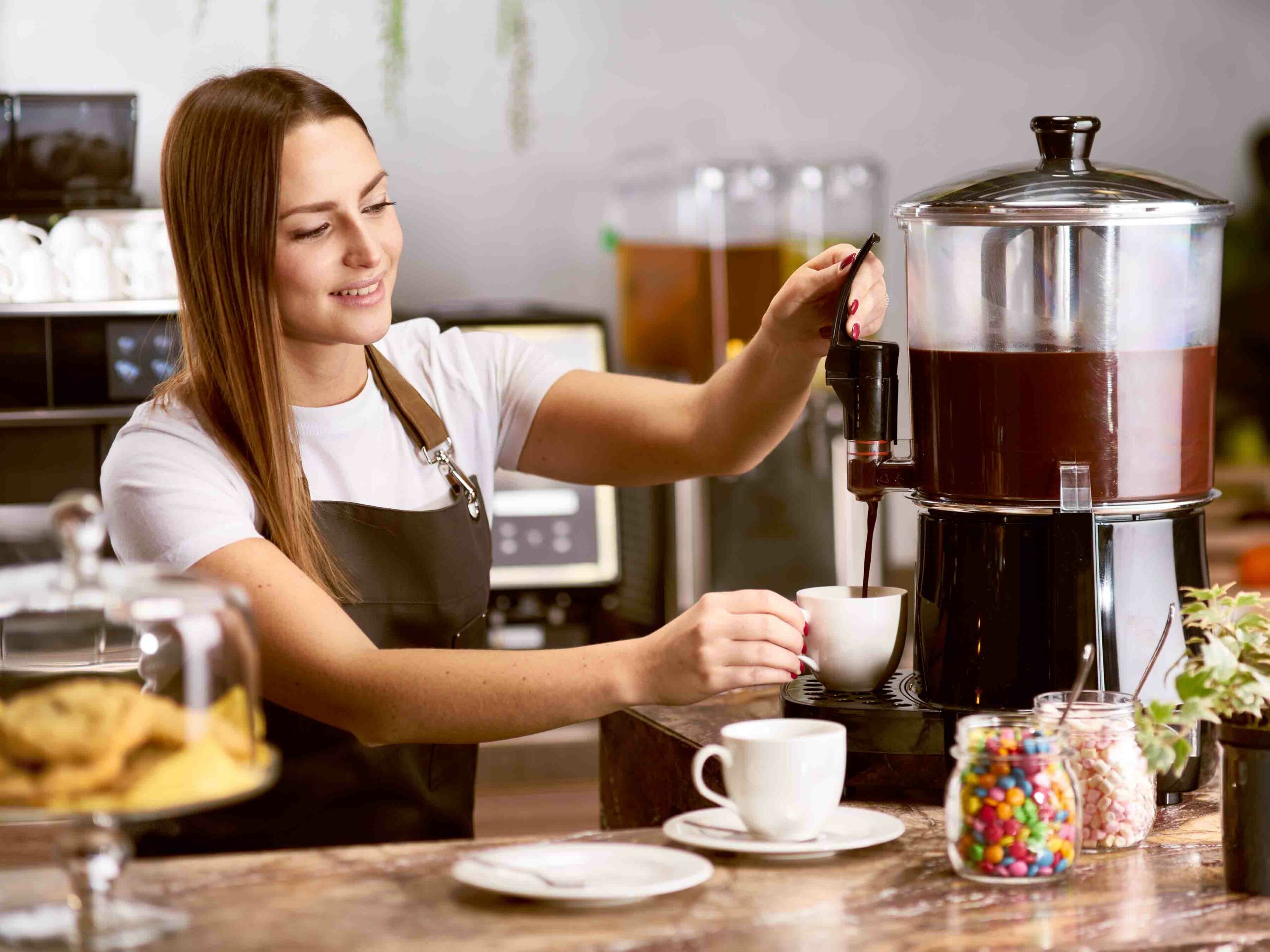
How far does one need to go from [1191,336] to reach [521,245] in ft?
8.64

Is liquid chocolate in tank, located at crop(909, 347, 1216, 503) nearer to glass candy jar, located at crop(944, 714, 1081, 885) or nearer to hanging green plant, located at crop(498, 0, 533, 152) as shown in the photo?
glass candy jar, located at crop(944, 714, 1081, 885)

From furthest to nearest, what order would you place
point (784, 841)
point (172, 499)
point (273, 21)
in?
point (273, 21) → point (172, 499) → point (784, 841)

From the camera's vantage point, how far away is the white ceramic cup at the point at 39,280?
3117 millimetres

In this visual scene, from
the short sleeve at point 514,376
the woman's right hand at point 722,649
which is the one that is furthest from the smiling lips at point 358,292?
the woman's right hand at point 722,649

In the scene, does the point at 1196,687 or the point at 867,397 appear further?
the point at 867,397

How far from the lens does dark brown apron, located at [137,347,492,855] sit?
1656 mm

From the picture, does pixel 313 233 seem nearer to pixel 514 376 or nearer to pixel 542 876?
pixel 514 376

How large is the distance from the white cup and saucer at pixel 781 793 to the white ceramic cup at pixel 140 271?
2244 mm

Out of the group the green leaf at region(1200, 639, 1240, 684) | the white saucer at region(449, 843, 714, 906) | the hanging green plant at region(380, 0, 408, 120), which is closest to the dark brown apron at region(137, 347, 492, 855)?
the white saucer at region(449, 843, 714, 906)

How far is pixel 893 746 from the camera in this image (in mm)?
1375

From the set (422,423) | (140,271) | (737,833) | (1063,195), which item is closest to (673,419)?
(422,423)

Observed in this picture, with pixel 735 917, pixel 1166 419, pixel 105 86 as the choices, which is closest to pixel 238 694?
pixel 735 917

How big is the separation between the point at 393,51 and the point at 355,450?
2.23 m

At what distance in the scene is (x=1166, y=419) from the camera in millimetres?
1393
